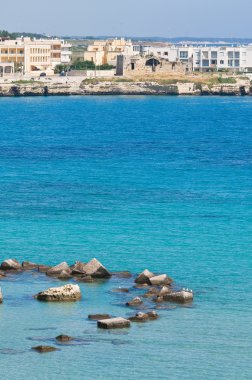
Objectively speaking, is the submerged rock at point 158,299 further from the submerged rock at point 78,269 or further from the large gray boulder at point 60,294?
the submerged rock at point 78,269

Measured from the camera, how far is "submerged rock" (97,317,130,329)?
24.8 m

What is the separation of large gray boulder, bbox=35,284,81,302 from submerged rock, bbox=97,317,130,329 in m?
2.24

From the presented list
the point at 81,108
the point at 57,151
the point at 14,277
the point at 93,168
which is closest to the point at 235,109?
the point at 81,108

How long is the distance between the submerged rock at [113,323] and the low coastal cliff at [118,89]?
352 ft

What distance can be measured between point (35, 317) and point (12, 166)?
97.2 feet

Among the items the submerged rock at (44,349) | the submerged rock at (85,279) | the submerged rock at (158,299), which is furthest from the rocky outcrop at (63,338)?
the submerged rock at (85,279)

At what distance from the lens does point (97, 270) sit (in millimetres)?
29062

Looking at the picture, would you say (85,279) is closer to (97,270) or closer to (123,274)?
(97,270)

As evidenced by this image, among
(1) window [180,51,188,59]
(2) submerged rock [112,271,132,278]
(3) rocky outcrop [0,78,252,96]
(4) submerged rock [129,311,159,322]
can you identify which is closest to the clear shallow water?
(4) submerged rock [129,311,159,322]

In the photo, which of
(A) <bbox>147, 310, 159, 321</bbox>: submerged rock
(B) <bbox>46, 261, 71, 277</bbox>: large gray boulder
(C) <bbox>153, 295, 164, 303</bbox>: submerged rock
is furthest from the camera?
(B) <bbox>46, 261, 71, 277</bbox>: large gray boulder

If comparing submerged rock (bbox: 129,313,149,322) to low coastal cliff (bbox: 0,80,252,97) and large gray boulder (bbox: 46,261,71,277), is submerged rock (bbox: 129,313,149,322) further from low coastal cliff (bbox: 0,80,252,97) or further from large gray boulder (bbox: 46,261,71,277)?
low coastal cliff (bbox: 0,80,252,97)

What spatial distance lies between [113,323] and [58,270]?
4.78 meters

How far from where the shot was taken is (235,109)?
116312mm

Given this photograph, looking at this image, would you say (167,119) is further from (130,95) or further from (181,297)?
(181,297)
